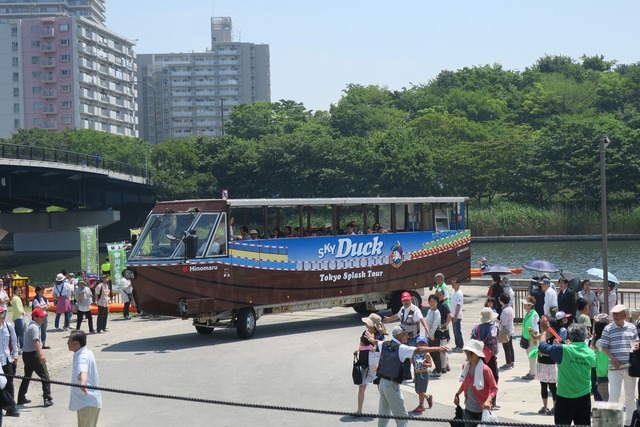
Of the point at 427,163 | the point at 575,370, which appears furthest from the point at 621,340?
the point at 427,163

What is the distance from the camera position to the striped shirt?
42.1ft

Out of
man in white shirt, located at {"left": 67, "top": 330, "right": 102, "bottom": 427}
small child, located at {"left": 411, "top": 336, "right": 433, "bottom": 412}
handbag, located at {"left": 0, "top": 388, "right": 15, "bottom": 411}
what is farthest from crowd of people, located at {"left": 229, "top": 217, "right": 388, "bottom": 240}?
man in white shirt, located at {"left": 67, "top": 330, "right": 102, "bottom": 427}

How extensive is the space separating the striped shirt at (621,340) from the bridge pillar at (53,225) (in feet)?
236

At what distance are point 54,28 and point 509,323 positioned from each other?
428 feet

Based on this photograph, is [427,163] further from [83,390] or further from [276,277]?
[83,390]

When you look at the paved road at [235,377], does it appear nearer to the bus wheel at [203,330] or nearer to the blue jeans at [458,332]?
the bus wheel at [203,330]

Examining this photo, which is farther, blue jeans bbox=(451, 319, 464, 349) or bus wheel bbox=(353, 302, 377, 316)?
bus wheel bbox=(353, 302, 377, 316)

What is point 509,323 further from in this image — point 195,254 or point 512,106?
point 512,106

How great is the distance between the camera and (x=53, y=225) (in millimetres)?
83062

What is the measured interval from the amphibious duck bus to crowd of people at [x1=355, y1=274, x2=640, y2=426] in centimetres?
596

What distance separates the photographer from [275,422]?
1481 cm

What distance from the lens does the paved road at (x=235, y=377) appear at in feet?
50.6

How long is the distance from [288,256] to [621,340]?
13404 mm

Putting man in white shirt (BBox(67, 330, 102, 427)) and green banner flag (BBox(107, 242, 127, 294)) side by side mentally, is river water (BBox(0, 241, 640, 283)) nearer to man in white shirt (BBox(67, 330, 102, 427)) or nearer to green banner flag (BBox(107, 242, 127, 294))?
green banner flag (BBox(107, 242, 127, 294))
